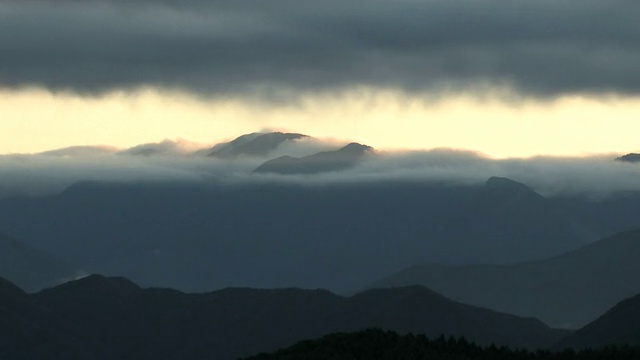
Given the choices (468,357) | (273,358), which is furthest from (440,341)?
(273,358)

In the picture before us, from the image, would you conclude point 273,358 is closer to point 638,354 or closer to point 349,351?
point 349,351

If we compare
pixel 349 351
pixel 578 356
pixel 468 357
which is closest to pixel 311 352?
pixel 349 351

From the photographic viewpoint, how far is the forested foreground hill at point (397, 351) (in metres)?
169

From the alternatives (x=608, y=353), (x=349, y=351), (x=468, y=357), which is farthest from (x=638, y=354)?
(x=349, y=351)

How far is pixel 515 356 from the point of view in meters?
175

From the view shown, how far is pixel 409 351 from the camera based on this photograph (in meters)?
170

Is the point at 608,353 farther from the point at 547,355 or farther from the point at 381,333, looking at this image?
the point at 381,333

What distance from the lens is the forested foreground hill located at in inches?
6644

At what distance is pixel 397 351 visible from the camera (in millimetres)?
170625

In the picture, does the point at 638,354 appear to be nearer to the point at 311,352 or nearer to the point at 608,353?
the point at 608,353

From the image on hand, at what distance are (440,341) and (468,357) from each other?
4.99 m

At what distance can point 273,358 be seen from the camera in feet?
572

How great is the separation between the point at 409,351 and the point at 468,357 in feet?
19.9

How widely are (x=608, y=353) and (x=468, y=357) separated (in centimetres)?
1706
